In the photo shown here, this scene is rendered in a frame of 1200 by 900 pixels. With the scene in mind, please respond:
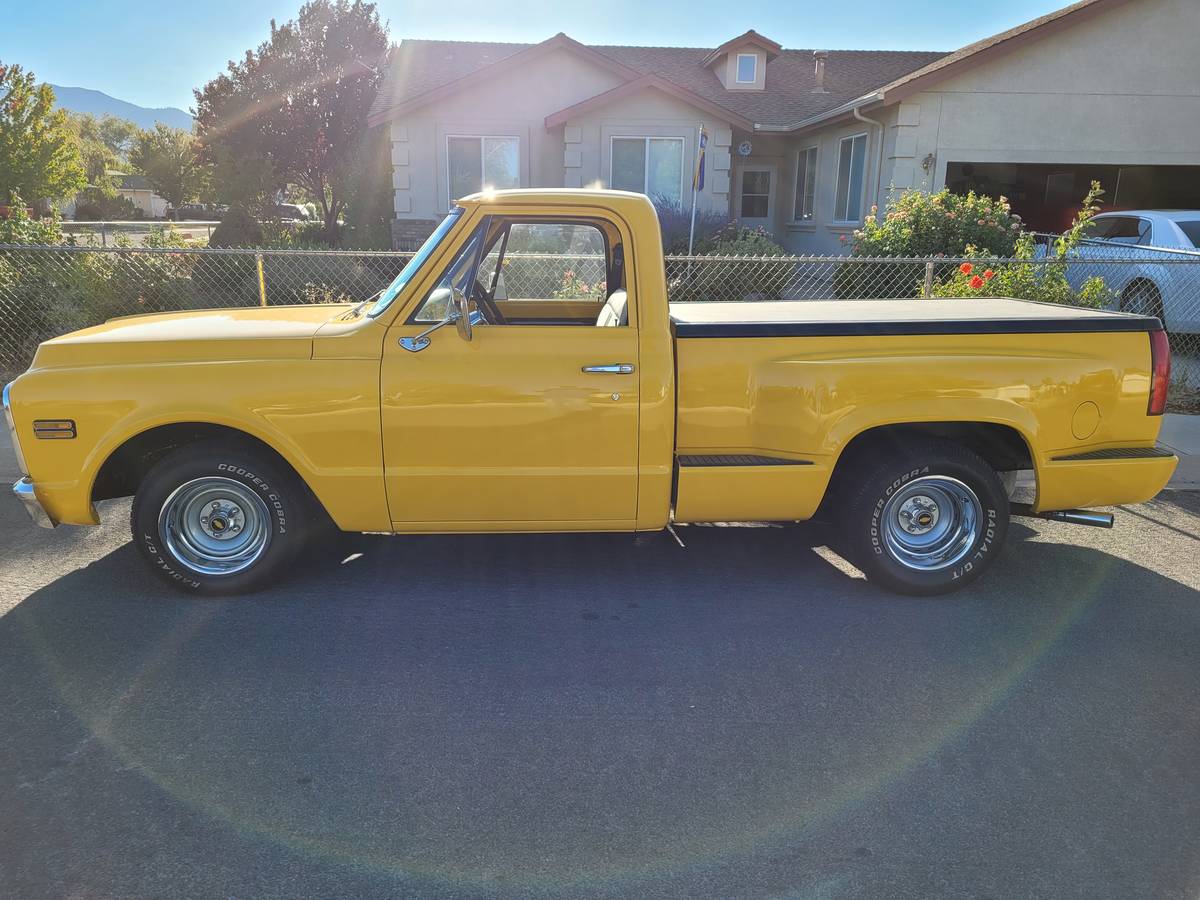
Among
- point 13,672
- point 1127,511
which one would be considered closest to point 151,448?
point 13,672

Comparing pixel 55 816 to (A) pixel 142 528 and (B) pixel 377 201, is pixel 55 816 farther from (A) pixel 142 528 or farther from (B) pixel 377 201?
(B) pixel 377 201

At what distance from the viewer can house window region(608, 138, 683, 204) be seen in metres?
19.0

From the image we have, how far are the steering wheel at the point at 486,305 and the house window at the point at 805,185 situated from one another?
53.6 feet

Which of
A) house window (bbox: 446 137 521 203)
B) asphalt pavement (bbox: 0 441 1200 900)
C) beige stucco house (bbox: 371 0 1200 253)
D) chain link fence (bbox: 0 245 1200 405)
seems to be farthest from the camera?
house window (bbox: 446 137 521 203)

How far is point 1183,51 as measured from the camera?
15.6 metres

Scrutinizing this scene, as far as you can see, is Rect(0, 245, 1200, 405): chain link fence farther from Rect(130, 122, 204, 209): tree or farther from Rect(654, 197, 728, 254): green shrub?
Rect(130, 122, 204, 209): tree

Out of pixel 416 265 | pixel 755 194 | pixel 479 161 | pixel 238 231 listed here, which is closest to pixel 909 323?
pixel 416 265

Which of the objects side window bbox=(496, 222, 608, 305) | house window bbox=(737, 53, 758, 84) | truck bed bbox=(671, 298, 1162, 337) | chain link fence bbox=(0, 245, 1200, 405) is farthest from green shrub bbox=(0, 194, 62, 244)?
house window bbox=(737, 53, 758, 84)

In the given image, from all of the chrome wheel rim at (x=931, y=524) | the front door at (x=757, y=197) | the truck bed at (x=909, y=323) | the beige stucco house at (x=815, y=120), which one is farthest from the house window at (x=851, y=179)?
the chrome wheel rim at (x=931, y=524)

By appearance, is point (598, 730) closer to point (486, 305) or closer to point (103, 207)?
point (486, 305)

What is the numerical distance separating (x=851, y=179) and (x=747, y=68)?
5581 millimetres

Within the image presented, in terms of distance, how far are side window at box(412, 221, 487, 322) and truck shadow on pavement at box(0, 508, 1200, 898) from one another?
147 cm

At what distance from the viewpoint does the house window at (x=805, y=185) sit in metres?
20.1

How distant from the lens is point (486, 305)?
4.95 m
